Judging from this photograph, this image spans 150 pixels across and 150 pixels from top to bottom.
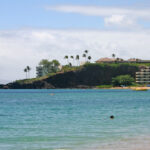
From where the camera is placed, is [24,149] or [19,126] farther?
[19,126]

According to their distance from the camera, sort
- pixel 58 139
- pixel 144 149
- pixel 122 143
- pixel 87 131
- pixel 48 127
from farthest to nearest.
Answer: pixel 48 127
pixel 87 131
pixel 58 139
pixel 122 143
pixel 144 149

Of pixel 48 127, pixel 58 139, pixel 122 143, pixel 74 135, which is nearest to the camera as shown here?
pixel 122 143

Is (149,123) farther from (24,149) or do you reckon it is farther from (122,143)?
(24,149)

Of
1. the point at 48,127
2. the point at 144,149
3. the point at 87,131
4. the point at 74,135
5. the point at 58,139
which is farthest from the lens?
the point at 48,127

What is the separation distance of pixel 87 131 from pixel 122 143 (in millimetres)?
9437

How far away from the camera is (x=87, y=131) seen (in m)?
45.1

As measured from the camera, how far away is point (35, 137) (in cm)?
4059

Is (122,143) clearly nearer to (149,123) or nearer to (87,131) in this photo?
(87,131)

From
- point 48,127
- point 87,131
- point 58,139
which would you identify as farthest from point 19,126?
point 58,139

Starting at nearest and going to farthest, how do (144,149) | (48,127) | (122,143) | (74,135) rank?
(144,149) → (122,143) → (74,135) → (48,127)

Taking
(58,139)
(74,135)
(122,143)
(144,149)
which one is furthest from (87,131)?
(144,149)

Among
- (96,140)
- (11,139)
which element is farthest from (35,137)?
(96,140)

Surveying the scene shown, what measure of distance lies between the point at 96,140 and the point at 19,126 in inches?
644

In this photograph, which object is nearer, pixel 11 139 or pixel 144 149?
pixel 144 149
